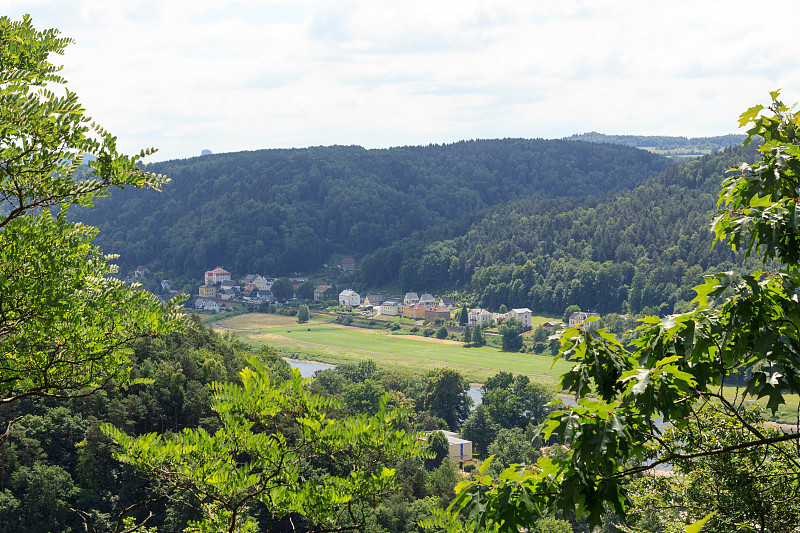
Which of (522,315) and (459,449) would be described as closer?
(459,449)

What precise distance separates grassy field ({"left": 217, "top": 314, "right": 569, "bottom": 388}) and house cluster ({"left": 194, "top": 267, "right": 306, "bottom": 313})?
1999 cm

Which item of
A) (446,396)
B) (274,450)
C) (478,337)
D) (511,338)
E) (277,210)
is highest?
(277,210)

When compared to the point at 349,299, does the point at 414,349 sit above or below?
below

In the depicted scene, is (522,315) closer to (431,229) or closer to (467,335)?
(467,335)

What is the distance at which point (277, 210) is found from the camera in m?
170

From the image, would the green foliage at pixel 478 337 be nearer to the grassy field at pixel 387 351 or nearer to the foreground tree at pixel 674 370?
the grassy field at pixel 387 351

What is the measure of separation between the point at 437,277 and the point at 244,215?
189 feet

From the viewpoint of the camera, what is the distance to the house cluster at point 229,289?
422ft

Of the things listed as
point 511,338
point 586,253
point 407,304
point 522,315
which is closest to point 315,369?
point 511,338

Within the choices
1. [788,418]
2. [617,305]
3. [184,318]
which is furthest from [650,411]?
[617,305]

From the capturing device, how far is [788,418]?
5053cm

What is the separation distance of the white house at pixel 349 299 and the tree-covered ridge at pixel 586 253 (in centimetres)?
1184

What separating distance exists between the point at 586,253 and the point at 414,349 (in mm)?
43921

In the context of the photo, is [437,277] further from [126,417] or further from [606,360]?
[606,360]
